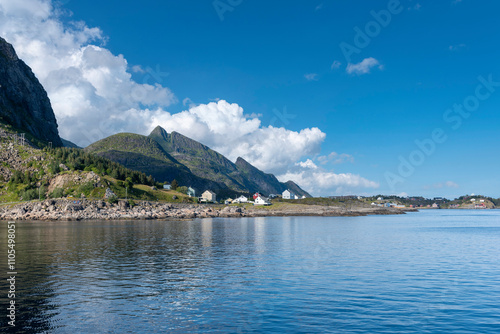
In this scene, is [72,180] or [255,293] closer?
[255,293]

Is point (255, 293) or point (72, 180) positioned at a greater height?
point (72, 180)

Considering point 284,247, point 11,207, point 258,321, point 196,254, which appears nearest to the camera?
point 258,321

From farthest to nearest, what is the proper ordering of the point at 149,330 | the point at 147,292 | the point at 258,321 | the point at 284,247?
the point at 284,247
the point at 147,292
the point at 258,321
the point at 149,330

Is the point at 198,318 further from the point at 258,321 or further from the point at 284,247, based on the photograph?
the point at 284,247

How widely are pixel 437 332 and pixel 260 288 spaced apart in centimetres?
1504

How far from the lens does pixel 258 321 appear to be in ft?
72.9

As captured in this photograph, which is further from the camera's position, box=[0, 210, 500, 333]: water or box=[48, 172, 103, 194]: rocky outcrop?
box=[48, 172, 103, 194]: rocky outcrop

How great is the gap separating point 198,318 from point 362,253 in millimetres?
38983

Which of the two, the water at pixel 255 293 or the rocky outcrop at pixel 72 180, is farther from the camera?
the rocky outcrop at pixel 72 180

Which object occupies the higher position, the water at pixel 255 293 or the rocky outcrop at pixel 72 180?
the rocky outcrop at pixel 72 180

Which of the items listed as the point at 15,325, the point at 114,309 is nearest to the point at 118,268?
the point at 114,309

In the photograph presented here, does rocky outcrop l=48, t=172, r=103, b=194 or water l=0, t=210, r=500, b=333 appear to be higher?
rocky outcrop l=48, t=172, r=103, b=194

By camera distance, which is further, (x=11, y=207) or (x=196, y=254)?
(x=11, y=207)

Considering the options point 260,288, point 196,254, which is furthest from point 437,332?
point 196,254
